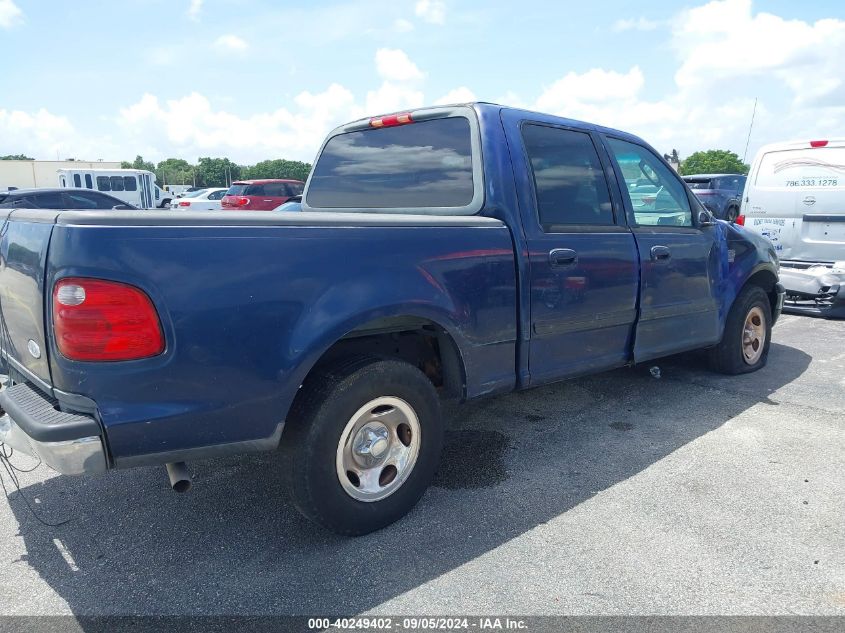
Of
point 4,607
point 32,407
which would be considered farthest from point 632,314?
point 4,607

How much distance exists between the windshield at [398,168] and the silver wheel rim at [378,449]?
124cm

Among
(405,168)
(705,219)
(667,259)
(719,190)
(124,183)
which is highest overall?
(124,183)

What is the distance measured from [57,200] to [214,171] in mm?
87593

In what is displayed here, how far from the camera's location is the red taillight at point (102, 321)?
83.0 inches

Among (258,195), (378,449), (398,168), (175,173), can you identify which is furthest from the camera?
(175,173)

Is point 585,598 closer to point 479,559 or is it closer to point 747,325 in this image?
point 479,559

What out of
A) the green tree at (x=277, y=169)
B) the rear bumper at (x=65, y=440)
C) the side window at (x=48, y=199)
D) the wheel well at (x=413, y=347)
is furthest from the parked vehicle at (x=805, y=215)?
the green tree at (x=277, y=169)

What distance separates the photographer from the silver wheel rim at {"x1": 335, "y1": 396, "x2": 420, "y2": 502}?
2.74 m

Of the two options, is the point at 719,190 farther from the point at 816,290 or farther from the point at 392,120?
the point at 392,120

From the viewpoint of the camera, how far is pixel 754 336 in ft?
17.7

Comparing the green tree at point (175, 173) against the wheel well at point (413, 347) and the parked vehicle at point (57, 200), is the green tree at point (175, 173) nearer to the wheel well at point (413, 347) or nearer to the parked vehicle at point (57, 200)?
the parked vehicle at point (57, 200)

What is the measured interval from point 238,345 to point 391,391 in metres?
0.74

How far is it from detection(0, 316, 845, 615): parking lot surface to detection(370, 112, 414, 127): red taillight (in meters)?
1.99

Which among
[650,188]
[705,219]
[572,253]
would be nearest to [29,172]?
[650,188]
